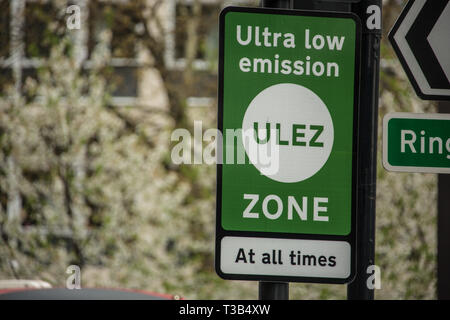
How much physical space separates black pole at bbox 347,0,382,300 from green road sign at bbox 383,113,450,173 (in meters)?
0.08

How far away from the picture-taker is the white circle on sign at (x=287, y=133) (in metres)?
2.44

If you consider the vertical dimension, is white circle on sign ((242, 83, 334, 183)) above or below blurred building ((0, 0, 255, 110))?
below

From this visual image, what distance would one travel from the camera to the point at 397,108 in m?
10.2

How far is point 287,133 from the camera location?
8.04ft

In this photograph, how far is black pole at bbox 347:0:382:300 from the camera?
8.69 feet

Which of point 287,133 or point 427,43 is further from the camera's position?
point 427,43

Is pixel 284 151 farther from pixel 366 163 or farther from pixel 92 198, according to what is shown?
pixel 92 198

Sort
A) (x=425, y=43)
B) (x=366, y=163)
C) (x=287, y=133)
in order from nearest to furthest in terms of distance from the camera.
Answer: (x=287, y=133) → (x=366, y=163) → (x=425, y=43)

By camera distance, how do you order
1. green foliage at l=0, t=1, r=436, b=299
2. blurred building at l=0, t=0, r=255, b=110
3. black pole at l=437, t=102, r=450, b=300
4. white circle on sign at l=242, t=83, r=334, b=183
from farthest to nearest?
blurred building at l=0, t=0, r=255, b=110 → green foliage at l=0, t=1, r=436, b=299 → black pole at l=437, t=102, r=450, b=300 → white circle on sign at l=242, t=83, r=334, b=183

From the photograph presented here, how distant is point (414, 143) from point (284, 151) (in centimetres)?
56

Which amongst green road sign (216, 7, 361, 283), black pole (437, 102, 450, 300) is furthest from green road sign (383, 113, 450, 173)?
black pole (437, 102, 450, 300)

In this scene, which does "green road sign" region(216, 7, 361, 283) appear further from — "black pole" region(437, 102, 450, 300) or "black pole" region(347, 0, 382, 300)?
"black pole" region(437, 102, 450, 300)

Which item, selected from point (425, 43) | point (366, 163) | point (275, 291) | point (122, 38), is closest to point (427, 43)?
point (425, 43)

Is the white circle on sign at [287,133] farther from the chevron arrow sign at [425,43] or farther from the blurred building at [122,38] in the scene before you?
the blurred building at [122,38]
